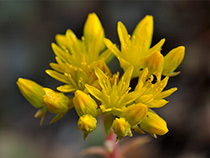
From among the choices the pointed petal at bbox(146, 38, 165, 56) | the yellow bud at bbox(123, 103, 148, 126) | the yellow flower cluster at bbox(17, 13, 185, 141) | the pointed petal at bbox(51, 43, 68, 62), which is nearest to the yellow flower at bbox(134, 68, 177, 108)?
the yellow flower cluster at bbox(17, 13, 185, 141)

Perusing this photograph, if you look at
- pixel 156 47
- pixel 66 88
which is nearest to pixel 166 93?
pixel 156 47

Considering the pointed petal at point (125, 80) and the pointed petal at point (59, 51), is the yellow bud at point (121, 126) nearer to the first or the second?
the pointed petal at point (125, 80)

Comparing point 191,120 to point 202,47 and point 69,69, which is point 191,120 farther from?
point 69,69

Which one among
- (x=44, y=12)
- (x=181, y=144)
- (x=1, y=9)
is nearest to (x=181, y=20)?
(x=181, y=144)

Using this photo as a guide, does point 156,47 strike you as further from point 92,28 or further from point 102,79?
point 92,28

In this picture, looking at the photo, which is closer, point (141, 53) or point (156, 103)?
point (156, 103)

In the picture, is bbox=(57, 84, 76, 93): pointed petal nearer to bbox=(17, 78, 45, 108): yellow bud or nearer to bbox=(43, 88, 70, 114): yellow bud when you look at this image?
bbox=(43, 88, 70, 114): yellow bud

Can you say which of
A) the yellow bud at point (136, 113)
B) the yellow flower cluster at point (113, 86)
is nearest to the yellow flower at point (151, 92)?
the yellow flower cluster at point (113, 86)
